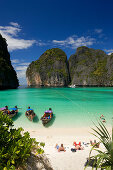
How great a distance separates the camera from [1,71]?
220 ft

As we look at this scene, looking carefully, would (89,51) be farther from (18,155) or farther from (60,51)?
(18,155)

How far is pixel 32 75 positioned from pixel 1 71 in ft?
270

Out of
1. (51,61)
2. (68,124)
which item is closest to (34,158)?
(68,124)

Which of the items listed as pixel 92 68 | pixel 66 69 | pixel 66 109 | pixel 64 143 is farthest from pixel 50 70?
pixel 64 143

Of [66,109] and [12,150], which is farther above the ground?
[12,150]

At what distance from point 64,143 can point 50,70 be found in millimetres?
133834

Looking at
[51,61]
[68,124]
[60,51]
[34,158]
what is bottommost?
[68,124]

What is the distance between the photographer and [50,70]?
140 meters

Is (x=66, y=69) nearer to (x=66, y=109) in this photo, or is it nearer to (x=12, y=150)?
(x=66, y=109)

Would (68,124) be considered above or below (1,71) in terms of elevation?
below

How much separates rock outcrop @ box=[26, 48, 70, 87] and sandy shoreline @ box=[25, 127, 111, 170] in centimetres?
12173

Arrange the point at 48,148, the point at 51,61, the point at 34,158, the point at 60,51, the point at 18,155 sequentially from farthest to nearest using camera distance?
the point at 60,51 → the point at 51,61 → the point at 48,148 → the point at 34,158 → the point at 18,155

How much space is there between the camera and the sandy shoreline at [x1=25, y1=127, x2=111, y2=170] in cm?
618

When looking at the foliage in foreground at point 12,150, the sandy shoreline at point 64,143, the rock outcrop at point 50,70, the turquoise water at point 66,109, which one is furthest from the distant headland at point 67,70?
the foliage in foreground at point 12,150
